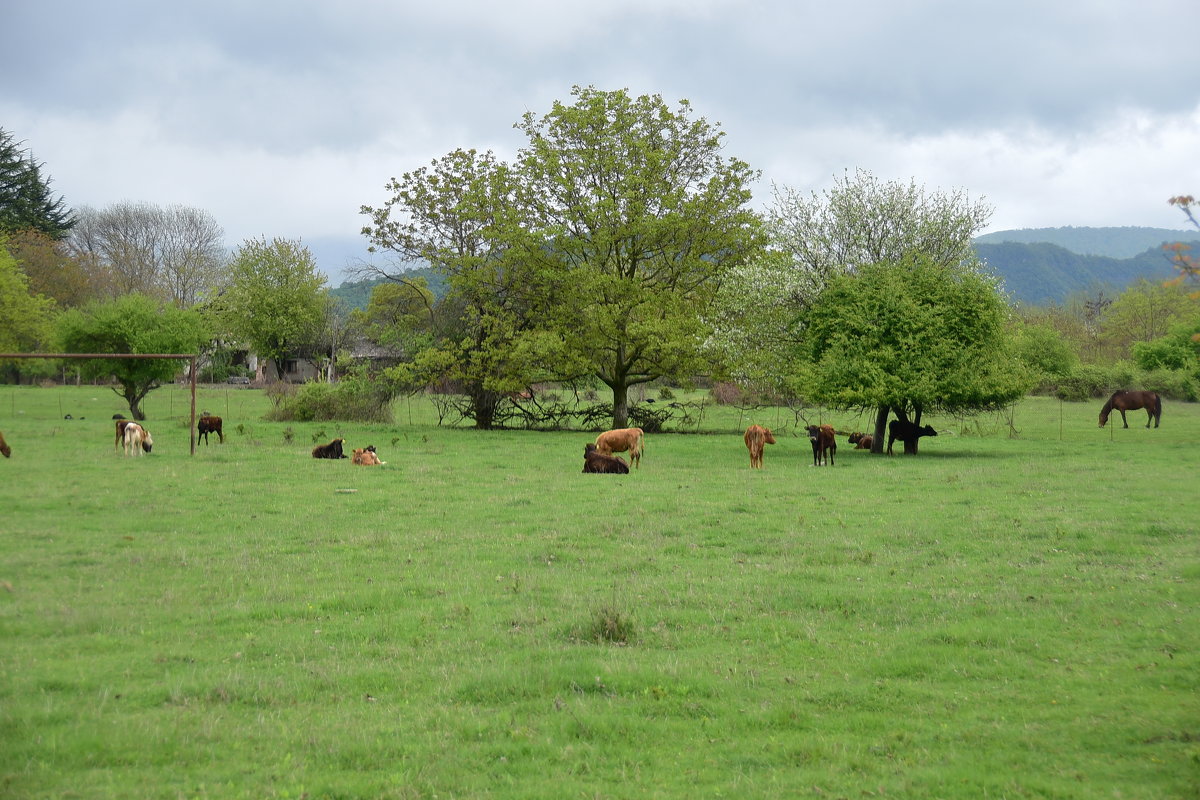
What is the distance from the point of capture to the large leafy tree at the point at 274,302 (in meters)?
72.1

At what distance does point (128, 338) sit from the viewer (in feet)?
131

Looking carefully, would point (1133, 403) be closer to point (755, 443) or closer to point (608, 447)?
point (755, 443)

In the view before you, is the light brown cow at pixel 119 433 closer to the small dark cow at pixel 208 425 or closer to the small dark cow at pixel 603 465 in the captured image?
the small dark cow at pixel 208 425

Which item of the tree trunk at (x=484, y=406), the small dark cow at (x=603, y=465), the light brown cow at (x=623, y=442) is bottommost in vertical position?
the small dark cow at (x=603, y=465)

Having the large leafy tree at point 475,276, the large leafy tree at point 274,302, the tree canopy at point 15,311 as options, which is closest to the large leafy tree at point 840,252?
the large leafy tree at point 475,276

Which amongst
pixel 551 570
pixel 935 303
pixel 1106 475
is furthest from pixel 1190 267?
pixel 935 303

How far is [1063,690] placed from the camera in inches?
278

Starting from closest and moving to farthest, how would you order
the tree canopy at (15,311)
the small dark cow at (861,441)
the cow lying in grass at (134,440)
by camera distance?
the cow lying in grass at (134,440) → the small dark cow at (861,441) → the tree canopy at (15,311)

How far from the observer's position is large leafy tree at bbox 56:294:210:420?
39.2 meters

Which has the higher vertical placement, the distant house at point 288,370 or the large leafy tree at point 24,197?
the large leafy tree at point 24,197

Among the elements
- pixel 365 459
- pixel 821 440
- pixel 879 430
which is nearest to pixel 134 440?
pixel 365 459

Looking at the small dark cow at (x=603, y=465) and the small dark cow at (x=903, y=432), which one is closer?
the small dark cow at (x=603, y=465)

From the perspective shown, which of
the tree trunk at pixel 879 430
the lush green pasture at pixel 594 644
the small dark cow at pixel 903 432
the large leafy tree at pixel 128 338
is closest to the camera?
the lush green pasture at pixel 594 644

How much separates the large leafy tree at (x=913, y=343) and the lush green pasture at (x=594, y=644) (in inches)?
337
